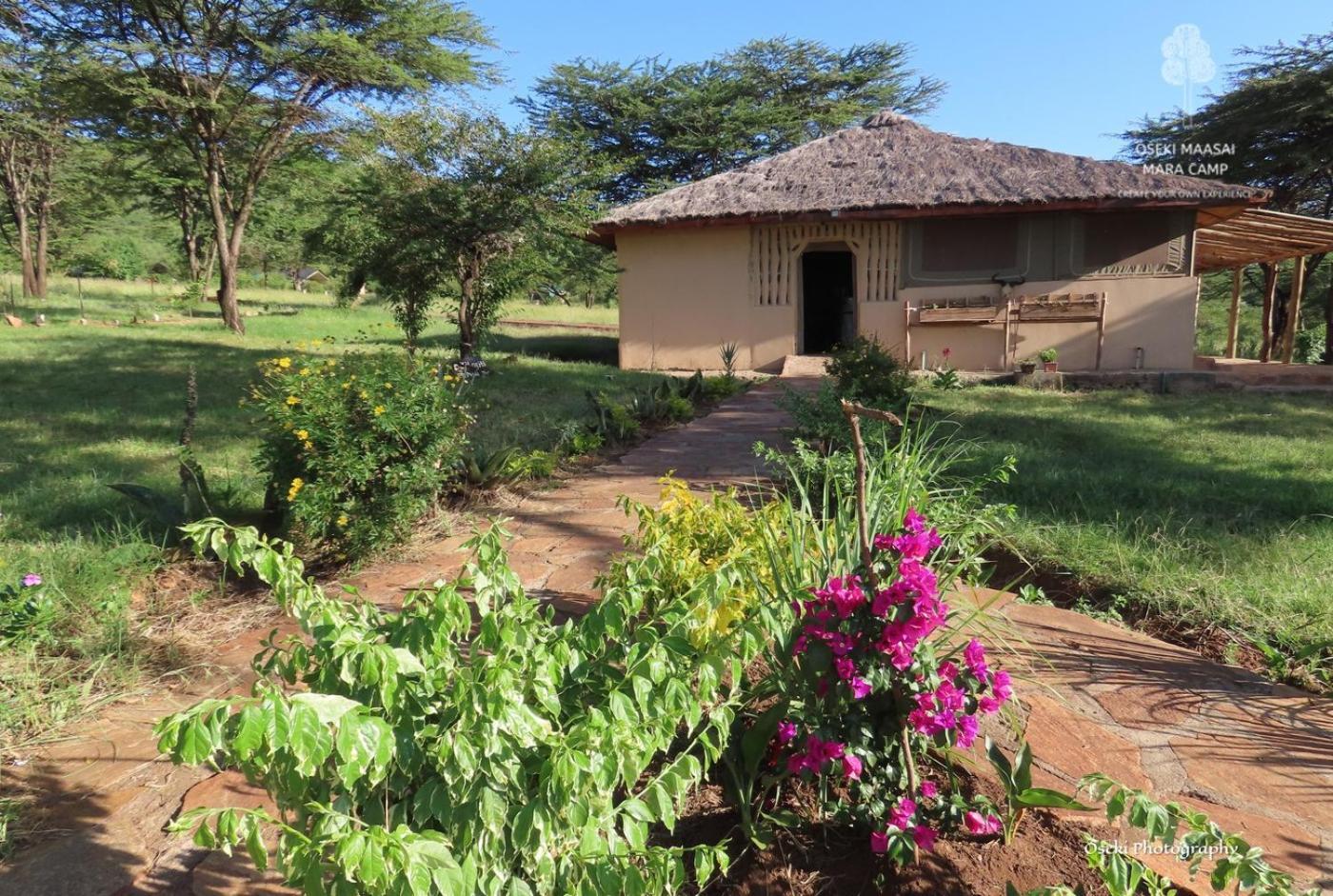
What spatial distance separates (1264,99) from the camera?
14.2m

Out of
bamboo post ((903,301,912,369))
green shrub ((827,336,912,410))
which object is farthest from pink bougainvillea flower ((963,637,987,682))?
bamboo post ((903,301,912,369))

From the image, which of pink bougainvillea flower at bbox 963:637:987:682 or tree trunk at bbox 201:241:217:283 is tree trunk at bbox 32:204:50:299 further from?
pink bougainvillea flower at bbox 963:637:987:682

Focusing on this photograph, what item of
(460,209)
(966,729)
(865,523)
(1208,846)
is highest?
(460,209)

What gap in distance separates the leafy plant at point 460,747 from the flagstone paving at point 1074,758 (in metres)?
0.67

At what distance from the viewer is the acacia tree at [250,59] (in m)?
12.8

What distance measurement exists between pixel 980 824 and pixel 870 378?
4412 mm

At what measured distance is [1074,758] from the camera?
195 centimetres

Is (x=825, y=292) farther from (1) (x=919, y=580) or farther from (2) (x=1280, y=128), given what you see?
(1) (x=919, y=580)

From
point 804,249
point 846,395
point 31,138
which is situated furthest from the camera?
point 31,138

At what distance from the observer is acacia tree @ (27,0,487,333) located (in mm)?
12789

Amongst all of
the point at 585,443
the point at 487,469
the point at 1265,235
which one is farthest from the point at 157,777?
the point at 1265,235

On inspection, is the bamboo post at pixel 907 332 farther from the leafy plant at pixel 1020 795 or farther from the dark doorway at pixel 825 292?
the leafy plant at pixel 1020 795

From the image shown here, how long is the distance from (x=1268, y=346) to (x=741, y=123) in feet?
44.3

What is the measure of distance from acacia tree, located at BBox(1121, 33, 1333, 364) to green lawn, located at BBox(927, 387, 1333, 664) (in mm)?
9189
